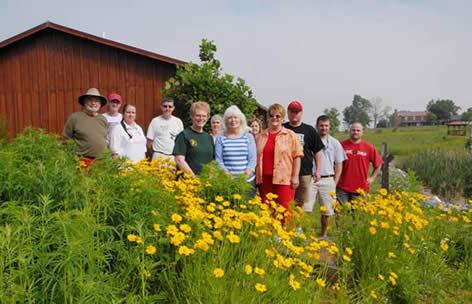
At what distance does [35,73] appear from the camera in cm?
1065

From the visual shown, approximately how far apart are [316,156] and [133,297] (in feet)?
11.6

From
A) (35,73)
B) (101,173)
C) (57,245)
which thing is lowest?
(57,245)

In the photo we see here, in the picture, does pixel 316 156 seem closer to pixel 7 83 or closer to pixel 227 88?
pixel 227 88

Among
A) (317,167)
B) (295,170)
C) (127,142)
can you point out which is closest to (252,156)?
(295,170)

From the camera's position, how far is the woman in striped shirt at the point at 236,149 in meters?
4.27

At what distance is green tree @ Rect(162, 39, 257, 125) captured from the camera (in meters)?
8.15

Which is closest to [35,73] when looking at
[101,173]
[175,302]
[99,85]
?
[99,85]

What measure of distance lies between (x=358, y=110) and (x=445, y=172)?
4138 inches

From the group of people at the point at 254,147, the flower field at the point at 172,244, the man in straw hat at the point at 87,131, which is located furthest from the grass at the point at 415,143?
the man in straw hat at the point at 87,131

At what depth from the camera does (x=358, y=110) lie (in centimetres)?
11188

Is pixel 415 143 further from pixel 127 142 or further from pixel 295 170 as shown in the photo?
pixel 127 142

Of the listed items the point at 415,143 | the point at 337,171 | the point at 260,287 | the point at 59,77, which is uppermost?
the point at 59,77

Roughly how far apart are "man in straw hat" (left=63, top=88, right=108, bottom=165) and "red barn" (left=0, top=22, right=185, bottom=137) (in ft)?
Answer: 16.4

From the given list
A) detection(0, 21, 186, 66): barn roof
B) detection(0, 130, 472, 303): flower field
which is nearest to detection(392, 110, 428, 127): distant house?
detection(0, 21, 186, 66): barn roof
